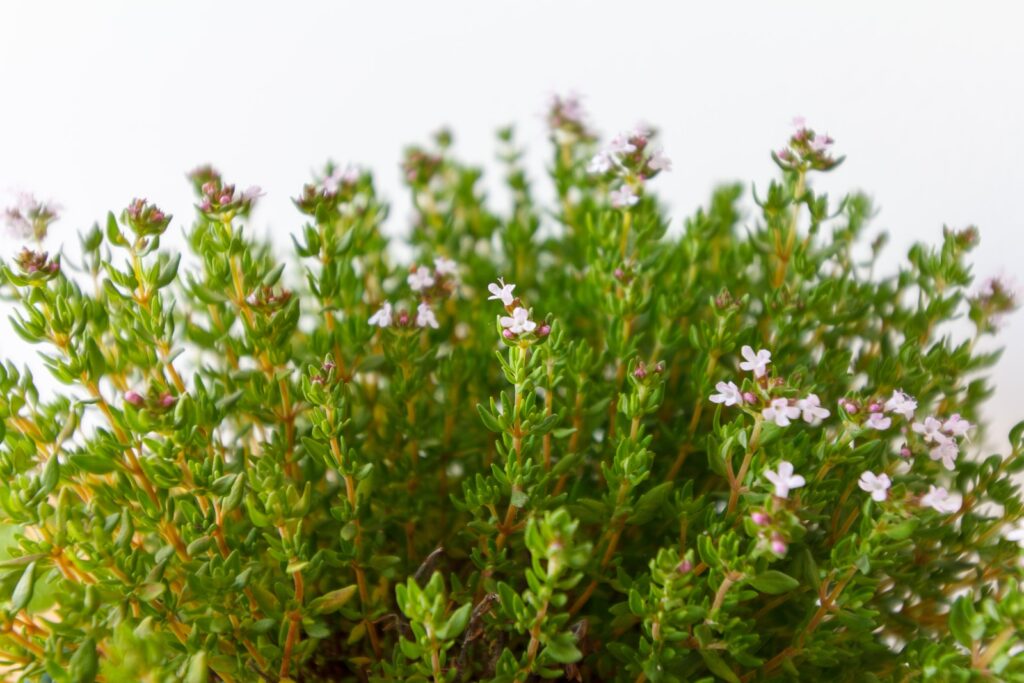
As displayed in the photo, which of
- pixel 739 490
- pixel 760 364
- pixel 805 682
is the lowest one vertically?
pixel 805 682

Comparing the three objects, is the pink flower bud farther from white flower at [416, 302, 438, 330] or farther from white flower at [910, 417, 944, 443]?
white flower at [416, 302, 438, 330]

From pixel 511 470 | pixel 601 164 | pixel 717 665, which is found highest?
pixel 601 164

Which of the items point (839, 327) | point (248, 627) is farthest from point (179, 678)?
point (839, 327)

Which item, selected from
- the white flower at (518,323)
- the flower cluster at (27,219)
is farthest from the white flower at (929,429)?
the flower cluster at (27,219)

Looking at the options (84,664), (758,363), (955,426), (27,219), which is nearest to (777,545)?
(758,363)

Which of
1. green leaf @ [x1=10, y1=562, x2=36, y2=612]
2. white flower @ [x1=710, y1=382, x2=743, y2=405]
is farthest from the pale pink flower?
green leaf @ [x1=10, y1=562, x2=36, y2=612]

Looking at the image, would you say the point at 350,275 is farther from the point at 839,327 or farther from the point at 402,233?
the point at 839,327

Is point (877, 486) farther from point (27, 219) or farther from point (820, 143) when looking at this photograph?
point (27, 219)
